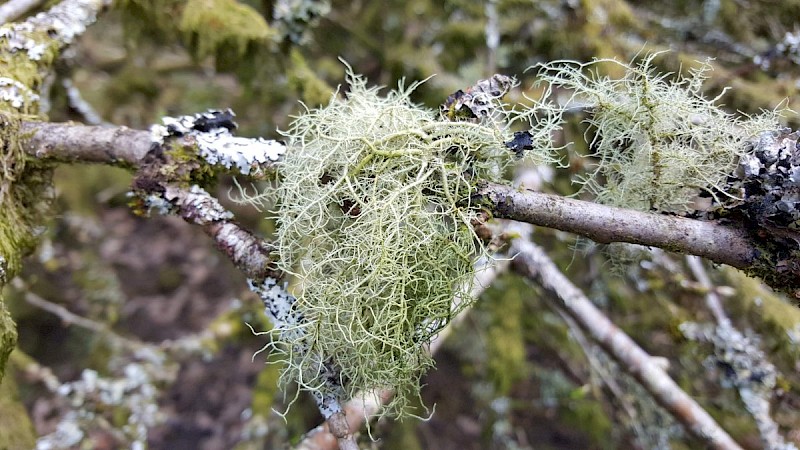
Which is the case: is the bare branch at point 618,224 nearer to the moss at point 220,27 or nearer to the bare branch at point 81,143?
the bare branch at point 81,143

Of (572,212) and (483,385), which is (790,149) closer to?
(572,212)

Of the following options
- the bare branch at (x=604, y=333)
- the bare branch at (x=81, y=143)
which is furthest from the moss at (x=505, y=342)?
the bare branch at (x=81, y=143)

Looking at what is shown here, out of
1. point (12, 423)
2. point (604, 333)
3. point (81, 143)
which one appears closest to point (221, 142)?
point (81, 143)

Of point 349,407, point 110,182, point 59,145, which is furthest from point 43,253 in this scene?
point 349,407

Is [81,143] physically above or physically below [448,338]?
above

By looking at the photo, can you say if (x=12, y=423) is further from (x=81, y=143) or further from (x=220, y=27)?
(x=220, y=27)

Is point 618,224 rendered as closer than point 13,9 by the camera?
Yes
